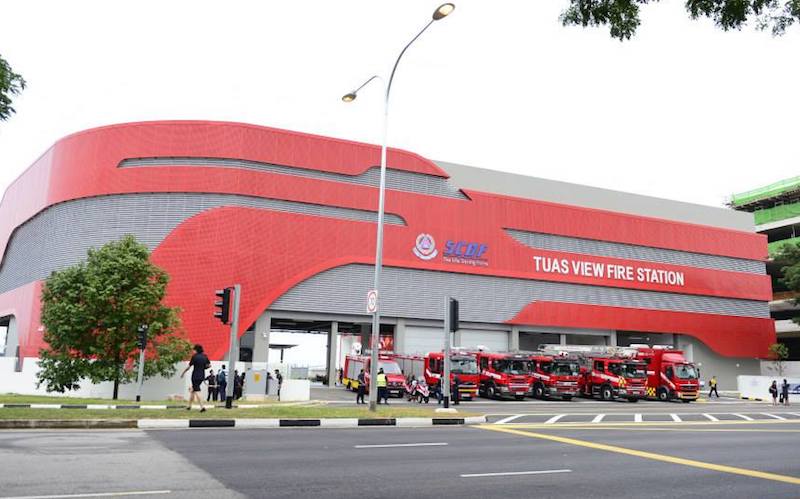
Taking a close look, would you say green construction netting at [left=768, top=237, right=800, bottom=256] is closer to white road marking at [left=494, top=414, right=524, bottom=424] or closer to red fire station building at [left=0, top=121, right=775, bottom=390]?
red fire station building at [left=0, top=121, right=775, bottom=390]

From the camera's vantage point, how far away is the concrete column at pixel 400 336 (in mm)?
44350

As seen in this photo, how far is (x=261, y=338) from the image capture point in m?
40.8

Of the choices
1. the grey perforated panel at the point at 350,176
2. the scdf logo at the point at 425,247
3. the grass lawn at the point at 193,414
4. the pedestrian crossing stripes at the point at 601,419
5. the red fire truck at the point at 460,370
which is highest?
the grey perforated panel at the point at 350,176

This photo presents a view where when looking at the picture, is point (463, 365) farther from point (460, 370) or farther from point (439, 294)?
point (439, 294)

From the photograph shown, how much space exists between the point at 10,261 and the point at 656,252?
56.7 metres

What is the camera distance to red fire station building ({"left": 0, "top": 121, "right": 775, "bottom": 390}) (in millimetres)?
40219

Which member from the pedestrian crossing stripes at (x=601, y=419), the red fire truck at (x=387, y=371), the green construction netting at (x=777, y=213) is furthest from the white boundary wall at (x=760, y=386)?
the green construction netting at (x=777, y=213)

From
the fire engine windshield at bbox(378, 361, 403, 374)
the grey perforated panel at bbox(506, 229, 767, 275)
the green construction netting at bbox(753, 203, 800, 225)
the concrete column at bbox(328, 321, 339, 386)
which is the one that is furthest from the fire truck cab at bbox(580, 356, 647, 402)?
the green construction netting at bbox(753, 203, 800, 225)

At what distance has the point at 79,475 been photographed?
25.1 ft

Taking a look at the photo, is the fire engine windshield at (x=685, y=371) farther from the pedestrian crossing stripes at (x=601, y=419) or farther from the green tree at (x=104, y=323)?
the green tree at (x=104, y=323)

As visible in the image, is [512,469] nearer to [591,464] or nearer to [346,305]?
[591,464]

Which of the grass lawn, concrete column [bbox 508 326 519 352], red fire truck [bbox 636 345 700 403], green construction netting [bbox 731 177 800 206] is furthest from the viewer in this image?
green construction netting [bbox 731 177 800 206]

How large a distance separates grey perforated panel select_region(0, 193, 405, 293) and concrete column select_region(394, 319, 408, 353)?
7370 mm

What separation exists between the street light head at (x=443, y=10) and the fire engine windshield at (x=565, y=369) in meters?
→ 25.6
